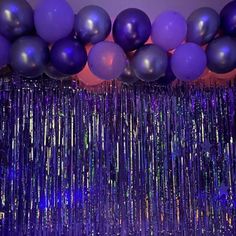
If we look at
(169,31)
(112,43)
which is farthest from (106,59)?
(169,31)

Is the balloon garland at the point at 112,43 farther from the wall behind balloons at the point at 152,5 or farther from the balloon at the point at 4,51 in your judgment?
the wall behind balloons at the point at 152,5

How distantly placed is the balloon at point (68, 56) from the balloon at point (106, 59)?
42 mm

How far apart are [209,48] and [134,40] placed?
0.34 m

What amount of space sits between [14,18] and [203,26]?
2.58 ft

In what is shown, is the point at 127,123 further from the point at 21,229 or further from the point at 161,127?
the point at 21,229

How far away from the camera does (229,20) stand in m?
1.93

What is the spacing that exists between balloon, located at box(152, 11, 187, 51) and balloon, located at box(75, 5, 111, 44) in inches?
8.6

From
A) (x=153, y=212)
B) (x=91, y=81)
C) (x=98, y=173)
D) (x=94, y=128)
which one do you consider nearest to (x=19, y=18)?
(x=91, y=81)

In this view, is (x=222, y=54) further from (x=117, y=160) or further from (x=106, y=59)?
(x=117, y=160)

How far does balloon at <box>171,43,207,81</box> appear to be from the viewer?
73.9 inches

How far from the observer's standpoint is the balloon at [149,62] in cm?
187

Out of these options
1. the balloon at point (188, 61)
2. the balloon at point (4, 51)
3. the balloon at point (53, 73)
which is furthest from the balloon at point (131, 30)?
the balloon at point (4, 51)

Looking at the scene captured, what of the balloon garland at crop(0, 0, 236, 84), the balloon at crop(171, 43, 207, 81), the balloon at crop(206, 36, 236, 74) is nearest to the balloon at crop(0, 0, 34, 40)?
the balloon garland at crop(0, 0, 236, 84)

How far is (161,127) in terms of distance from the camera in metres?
2.18
